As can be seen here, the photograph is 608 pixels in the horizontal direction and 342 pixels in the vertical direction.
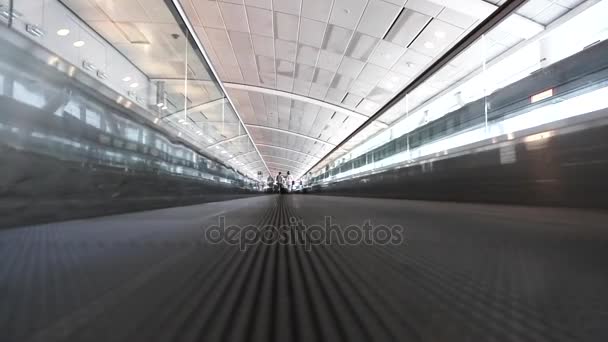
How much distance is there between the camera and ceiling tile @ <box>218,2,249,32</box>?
8.56 metres

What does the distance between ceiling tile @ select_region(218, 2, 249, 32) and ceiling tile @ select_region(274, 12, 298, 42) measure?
1.03 m

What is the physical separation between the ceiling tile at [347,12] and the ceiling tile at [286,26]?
1.21 m

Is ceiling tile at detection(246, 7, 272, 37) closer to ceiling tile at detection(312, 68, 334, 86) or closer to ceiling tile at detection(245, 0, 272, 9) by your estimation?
ceiling tile at detection(245, 0, 272, 9)

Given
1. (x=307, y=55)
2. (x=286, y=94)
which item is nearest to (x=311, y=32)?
(x=307, y=55)

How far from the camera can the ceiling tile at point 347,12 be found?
7.99 meters

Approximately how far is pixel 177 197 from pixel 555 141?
346 cm

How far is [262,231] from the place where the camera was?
146cm

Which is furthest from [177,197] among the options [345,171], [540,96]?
[345,171]

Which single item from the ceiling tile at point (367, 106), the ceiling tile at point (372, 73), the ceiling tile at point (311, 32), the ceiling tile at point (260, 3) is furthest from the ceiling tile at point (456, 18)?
the ceiling tile at point (367, 106)

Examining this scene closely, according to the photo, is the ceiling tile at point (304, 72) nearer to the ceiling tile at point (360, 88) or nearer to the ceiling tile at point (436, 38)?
the ceiling tile at point (360, 88)

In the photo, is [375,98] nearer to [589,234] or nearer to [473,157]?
[473,157]

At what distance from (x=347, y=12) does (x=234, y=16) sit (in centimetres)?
352

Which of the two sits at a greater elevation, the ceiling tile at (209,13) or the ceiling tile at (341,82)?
the ceiling tile at (209,13)

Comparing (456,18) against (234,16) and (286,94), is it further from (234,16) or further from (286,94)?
(286,94)
